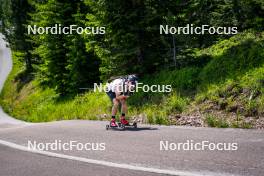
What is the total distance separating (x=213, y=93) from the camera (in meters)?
12.4

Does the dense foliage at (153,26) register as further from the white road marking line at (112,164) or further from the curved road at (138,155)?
the white road marking line at (112,164)

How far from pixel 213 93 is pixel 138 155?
6.07 m

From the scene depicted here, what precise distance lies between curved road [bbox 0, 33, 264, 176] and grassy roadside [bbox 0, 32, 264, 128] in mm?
1837

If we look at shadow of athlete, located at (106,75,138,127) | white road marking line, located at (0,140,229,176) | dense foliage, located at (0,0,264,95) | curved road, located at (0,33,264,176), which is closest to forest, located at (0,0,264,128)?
dense foliage, located at (0,0,264,95)

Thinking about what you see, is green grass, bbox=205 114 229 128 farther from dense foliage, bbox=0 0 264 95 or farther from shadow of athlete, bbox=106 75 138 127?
dense foliage, bbox=0 0 264 95

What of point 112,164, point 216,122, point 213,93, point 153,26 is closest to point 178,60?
point 153,26

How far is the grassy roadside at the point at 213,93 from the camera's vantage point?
35.7ft

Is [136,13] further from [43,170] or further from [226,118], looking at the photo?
[43,170]

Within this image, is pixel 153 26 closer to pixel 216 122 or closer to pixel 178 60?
pixel 178 60

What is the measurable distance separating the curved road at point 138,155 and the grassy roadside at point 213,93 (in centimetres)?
184

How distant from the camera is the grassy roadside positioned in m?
10.9

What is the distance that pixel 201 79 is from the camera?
13.9 metres

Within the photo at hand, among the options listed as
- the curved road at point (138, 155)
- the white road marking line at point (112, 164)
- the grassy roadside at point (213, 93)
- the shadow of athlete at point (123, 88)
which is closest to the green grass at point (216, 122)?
the grassy roadside at point (213, 93)

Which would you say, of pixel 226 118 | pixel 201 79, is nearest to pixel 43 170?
pixel 226 118
